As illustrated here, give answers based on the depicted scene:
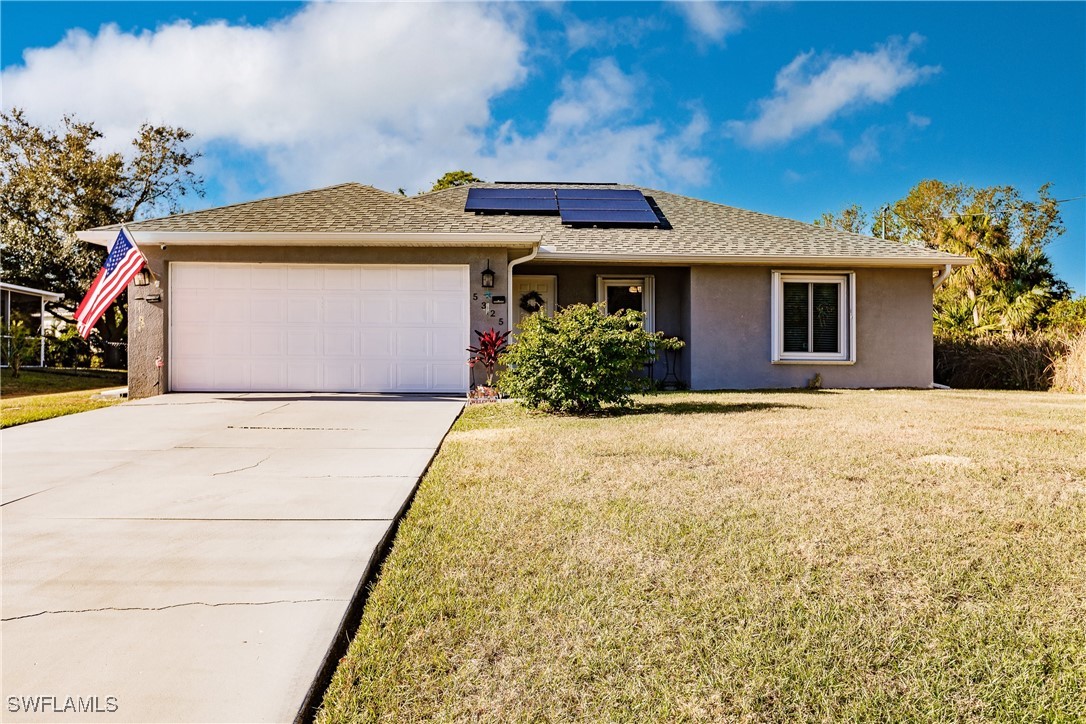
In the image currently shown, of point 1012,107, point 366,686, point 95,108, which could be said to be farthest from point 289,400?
point 1012,107

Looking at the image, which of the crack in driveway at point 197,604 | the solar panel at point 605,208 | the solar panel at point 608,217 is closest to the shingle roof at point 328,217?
the solar panel at point 608,217

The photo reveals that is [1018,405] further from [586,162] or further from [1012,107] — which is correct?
[1012,107]

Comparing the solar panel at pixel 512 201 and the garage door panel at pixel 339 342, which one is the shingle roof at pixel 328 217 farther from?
the garage door panel at pixel 339 342

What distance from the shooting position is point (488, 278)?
1079 cm

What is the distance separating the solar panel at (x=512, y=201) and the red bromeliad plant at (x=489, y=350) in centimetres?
371

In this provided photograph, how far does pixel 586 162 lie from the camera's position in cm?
2138

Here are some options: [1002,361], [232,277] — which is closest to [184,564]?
[232,277]

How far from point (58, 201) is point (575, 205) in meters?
16.0

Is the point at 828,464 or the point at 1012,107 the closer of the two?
the point at 828,464

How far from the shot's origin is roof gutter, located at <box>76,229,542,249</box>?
1029cm

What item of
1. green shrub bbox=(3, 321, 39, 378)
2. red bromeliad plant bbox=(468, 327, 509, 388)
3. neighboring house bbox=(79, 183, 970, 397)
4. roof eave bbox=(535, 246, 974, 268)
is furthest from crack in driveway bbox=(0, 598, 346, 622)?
green shrub bbox=(3, 321, 39, 378)

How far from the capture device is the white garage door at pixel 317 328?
10.7 m

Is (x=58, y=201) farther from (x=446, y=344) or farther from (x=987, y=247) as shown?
(x=987, y=247)

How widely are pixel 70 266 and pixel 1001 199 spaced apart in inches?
1494
